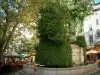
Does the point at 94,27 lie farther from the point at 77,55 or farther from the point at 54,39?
the point at 54,39

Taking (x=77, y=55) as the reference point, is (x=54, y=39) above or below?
above

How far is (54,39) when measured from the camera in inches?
622

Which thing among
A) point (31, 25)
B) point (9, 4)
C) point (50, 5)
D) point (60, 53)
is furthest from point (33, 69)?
point (31, 25)

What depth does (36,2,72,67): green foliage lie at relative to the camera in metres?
15.9

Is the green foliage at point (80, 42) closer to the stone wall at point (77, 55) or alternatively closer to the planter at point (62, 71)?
the stone wall at point (77, 55)


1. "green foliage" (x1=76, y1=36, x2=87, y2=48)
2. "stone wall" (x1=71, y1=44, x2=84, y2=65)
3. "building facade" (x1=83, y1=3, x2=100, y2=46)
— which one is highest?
"building facade" (x1=83, y1=3, x2=100, y2=46)

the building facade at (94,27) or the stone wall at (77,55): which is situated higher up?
the building facade at (94,27)

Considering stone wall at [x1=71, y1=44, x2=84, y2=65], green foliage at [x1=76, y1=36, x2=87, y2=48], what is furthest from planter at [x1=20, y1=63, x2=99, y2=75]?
green foliage at [x1=76, y1=36, x2=87, y2=48]

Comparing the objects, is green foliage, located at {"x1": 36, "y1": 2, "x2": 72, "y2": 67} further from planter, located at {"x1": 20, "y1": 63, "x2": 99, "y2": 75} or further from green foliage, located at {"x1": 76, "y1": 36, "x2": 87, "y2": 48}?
green foliage, located at {"x1": 76, "y1": 36, "x2": 87, "y2": 48}

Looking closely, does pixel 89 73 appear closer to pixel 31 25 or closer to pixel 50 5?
pixel 50 5

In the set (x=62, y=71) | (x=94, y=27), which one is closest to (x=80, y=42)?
(x=62, y=71)

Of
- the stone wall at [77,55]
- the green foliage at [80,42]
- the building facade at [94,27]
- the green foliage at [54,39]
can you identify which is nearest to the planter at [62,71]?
the green foliage at [54,39]

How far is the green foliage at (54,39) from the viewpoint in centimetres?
1592

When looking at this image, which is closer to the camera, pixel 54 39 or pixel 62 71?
pixel 62 71
